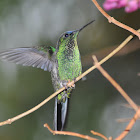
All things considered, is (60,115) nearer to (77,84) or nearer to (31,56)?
(31,56)

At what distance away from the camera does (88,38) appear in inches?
137

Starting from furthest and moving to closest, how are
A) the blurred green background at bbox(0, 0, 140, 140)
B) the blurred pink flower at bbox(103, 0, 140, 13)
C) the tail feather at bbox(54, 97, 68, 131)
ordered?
the blurred green background at bbox(0, 0, 140, 140) < the tail feather at bbox(54, 97, 68, 131) < the blurred pink flower at bbox(103, 0, 140, 13)

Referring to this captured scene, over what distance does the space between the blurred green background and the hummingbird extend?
5.24ft

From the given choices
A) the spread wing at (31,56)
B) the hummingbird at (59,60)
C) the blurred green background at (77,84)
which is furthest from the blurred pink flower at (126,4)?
the blurred green background at (77,84)

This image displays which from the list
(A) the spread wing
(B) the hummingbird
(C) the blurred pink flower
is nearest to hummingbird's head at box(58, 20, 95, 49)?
(B) the hummingbird

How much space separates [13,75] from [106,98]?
5.12ft

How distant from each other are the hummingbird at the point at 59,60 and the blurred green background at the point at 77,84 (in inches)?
62.9

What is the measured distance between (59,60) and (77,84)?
80.6 inches

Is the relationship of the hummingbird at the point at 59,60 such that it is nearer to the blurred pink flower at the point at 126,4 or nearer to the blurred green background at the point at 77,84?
the blurred pink flower at the point at 126,4

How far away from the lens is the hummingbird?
166cm

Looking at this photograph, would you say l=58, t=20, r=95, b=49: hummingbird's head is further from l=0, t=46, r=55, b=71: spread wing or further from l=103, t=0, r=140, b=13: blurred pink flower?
l=103, t=0, r=140, b=13: blurred pink flower

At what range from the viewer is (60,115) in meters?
1.76

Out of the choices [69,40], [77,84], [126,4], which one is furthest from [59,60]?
[77,84]

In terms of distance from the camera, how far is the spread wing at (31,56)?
166 centimetres
